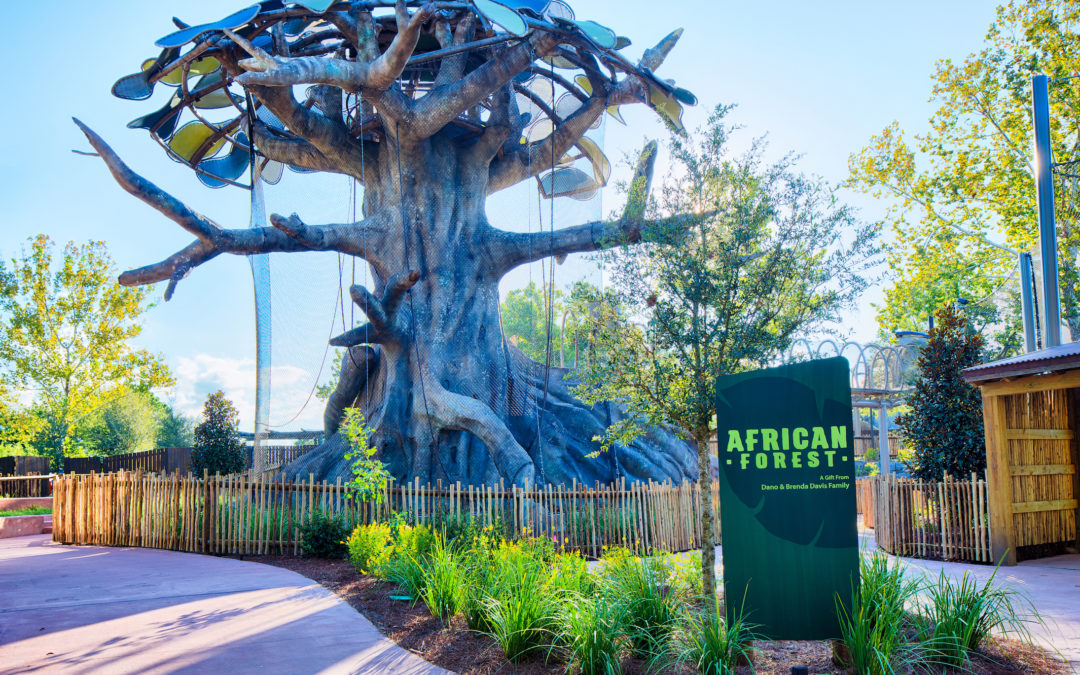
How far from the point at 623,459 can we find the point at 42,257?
21899 millimetres

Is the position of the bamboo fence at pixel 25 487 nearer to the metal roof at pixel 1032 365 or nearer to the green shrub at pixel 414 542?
the green shrub at pixel 414 542

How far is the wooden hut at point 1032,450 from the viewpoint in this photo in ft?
→ 34.8

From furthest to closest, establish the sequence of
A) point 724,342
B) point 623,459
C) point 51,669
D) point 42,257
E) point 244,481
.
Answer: point 42,257
point 623,459
point 244,481
point 724,342
point 51,669

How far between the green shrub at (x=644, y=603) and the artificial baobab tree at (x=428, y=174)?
7.53 meters

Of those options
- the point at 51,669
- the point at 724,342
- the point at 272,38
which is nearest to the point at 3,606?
the point at 51,669

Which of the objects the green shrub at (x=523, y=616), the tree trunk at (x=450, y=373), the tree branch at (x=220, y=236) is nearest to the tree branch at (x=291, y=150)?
the tree trunk at (x=450, y=373)

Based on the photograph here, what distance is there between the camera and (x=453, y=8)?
49.8 ft

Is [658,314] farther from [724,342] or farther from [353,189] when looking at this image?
[353,189]

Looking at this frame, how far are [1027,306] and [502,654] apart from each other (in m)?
16.3

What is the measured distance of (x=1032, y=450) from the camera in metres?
11.8

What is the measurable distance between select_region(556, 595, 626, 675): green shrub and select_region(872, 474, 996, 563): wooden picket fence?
7.80 meters

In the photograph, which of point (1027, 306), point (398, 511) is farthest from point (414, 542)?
point (1027, 306)

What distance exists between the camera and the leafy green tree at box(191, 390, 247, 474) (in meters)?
20.0

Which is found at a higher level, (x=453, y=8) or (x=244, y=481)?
(x=453, y=8)
